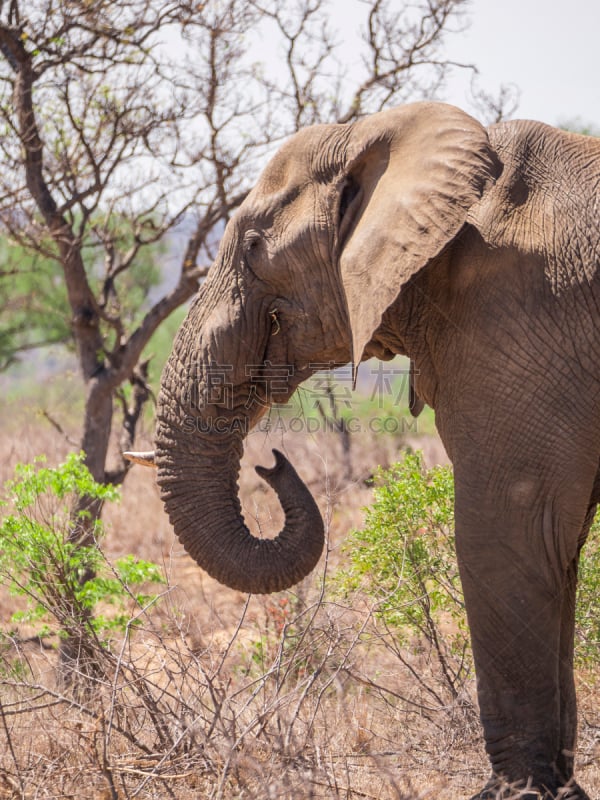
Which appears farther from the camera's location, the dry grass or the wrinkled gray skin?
the dry grass

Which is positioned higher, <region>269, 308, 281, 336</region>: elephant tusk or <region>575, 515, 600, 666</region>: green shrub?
<region>269, 308, 281, 336</region>: elephant tusk

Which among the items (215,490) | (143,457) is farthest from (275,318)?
(143,457)

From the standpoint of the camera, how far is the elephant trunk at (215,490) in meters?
3.98

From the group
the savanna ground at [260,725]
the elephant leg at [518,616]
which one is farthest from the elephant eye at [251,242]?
the elephant leg at [518,616]

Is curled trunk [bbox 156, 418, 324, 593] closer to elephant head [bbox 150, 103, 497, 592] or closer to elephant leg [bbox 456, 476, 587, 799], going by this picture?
elephant head [bbox 150, 103, 497, 592]

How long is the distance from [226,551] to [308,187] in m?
1.46

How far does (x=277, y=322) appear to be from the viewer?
406 centimetres

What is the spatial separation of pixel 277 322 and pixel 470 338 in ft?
2.89

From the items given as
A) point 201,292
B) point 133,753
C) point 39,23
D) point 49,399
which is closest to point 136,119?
point 39,23

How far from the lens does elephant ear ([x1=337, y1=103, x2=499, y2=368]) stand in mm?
3486

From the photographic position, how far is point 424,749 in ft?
14.9

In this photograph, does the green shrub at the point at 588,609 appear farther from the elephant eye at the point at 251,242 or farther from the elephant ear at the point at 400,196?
the elephant eye at the point at 251,242

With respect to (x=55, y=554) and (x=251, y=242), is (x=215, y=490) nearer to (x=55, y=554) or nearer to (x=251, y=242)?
(x=251, y=242)

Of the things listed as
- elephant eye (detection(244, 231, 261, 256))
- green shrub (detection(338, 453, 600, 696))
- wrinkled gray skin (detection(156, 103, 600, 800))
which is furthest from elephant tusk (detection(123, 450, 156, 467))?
green shrub (detection(338, 453, 600, 696))
